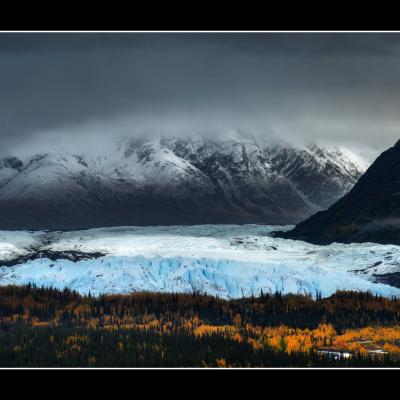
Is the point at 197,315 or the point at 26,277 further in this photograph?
the point at 26,277

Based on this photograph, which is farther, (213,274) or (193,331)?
(213,274)

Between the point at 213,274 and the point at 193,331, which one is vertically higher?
the point at 213,274

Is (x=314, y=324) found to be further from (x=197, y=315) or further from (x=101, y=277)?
(x=101, y=277)

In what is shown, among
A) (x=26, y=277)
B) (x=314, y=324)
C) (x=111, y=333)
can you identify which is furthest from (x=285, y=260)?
(x=111, y=333)

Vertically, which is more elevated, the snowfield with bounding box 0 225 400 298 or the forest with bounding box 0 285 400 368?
the snowfield with bounding box 0 225 400 298

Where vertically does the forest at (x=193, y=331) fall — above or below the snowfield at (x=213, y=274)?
below

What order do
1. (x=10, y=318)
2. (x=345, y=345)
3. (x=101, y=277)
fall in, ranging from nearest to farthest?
(x=345, y=345) → (x=10, y=318) → (x=101, y=277)

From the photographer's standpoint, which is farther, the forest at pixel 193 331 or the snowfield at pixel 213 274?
the snowfield at pixel 213 274

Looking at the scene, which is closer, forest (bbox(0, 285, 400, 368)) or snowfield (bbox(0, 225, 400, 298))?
forest (bbox(0, 285, 400, 368))
